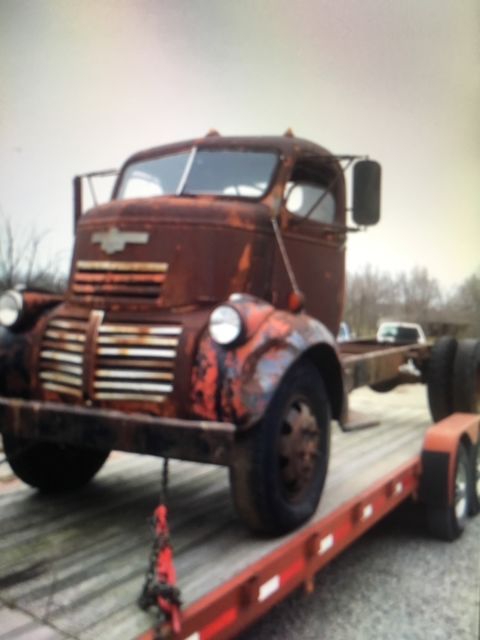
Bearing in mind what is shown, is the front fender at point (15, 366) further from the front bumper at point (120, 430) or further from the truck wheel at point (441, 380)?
the truck wheel at point (441, 380)

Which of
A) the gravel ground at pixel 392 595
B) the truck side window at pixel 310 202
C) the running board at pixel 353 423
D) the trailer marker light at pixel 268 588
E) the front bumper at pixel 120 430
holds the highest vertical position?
the truck side window at pixel 310 202

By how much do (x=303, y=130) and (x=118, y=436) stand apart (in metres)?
1.38

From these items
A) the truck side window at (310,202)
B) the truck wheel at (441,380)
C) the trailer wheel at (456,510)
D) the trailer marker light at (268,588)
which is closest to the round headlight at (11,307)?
the truck side window at (310,202)

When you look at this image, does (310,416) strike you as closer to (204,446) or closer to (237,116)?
(204,446)

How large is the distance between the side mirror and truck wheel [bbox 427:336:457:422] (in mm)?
1386

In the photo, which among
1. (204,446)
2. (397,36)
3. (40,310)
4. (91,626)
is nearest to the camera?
(91,626)

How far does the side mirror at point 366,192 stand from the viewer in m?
2.89

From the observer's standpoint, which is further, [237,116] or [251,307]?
[237,116]

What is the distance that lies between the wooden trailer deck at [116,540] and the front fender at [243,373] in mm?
413

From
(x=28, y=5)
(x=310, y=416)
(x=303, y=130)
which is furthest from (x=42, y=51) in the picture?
(x=310, y=416)

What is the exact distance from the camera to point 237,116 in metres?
2.32

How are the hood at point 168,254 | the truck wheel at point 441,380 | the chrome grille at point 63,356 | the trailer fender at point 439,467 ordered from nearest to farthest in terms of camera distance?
the chrome grille at point 63,356
the hood at point 168,254
the trailer fender at point 439,467
the truck wheel at point 441,380

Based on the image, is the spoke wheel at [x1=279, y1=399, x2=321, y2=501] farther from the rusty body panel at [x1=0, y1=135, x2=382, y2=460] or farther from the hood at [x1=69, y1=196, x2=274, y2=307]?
the hood at [x1=69, y1=196, x2=274, y2=307]

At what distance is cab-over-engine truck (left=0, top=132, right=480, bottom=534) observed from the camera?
6.82 feet
